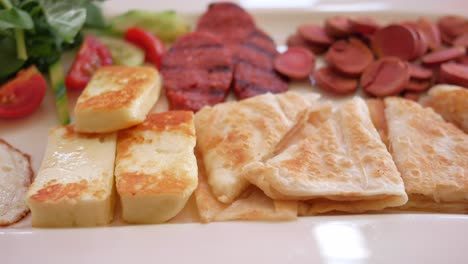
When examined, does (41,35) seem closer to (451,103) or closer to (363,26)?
(363,26)

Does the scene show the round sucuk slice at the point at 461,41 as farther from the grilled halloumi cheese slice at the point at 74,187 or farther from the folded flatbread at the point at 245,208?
Result: the grilled halloumi cheese slice at the point at 74,187

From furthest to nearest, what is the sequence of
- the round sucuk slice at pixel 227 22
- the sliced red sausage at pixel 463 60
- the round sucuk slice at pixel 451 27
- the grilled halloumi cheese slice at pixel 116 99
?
1. the round sucuk slice at pixel 451 27
2. the round sucuk slice at pixel 227 22
3. the sliced red sausage at pixel 463 60
4. the grilled halloumi cheese slice at pixel 116 99

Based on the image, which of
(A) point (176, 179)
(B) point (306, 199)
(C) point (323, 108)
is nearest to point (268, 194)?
(B) point (306, 199)

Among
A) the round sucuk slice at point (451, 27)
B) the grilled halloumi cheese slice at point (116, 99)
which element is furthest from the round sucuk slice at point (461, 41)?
the grilled halloumi cheese slice at point (116, 99)

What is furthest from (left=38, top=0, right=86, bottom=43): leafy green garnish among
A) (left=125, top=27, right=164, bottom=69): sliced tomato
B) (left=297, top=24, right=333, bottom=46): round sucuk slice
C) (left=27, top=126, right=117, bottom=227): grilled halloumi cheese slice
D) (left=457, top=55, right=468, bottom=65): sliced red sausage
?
(left=457, top=55, right=468, bottom=65): sliced red sausage

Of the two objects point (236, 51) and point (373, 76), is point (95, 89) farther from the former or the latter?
point (373, 76)
